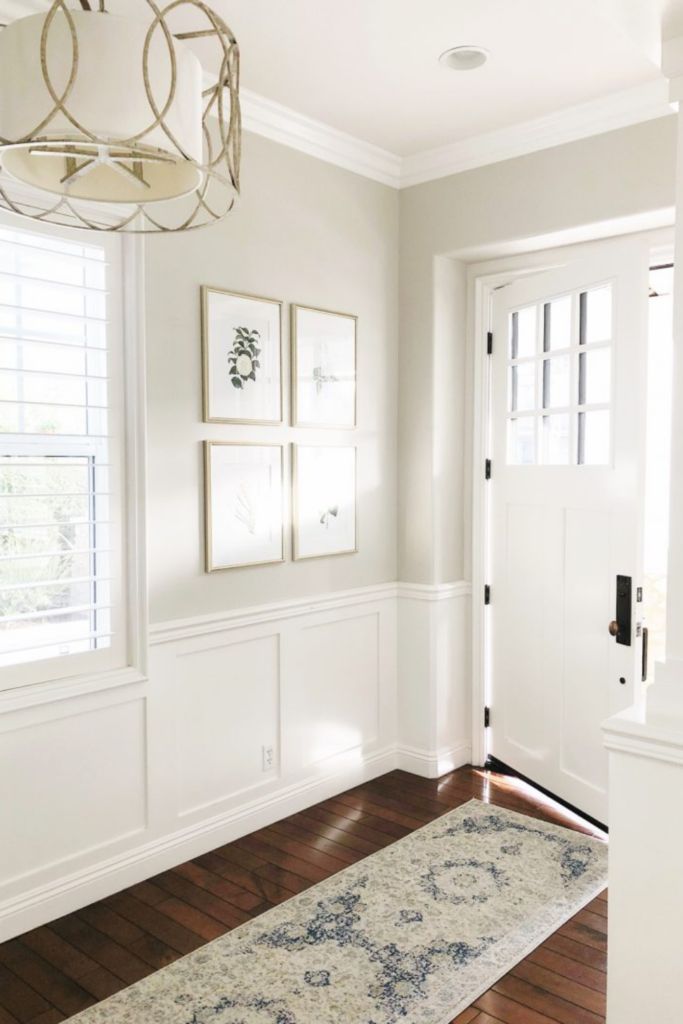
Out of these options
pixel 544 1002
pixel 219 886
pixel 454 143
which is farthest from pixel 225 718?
pixel 454 143

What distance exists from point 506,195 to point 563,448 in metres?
1.07

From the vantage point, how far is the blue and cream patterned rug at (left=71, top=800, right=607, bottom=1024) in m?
2.26

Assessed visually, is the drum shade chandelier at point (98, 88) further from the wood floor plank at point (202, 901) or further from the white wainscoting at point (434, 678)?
the white wainscoting at point (434, 678)

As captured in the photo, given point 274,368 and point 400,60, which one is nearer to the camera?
point 400,60

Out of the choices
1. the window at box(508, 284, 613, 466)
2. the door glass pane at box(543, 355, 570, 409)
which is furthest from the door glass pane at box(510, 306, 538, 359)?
the door glass pane at box(543, 355, 570, 409)

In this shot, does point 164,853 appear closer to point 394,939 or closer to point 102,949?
point 102,949

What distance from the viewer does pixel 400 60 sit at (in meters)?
2.86

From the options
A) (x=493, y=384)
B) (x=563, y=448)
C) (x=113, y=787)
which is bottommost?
(x=113, y=787)

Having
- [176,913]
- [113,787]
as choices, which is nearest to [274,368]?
[113,787]

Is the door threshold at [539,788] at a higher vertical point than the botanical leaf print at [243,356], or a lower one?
lower

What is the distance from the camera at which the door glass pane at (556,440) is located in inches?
139

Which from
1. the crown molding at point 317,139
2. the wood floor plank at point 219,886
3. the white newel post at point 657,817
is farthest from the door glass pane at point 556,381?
the wood floor plank at point 219,886

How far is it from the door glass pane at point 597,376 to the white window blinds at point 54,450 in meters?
1.85

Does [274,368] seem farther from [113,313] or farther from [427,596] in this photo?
[427,596]
